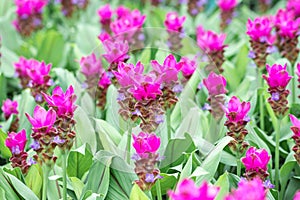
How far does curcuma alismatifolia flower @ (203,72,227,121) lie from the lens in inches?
110

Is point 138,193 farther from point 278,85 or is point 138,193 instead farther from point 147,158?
point 278,85

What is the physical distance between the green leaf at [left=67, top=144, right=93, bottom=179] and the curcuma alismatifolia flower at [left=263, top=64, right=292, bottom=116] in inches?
32.6

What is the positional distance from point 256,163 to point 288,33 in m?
1.21

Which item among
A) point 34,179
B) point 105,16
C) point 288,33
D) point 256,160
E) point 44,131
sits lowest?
point 34,179

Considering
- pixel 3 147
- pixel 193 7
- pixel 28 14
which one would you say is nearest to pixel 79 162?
pixel 3 147

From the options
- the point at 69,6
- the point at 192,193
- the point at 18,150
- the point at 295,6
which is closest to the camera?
the point at 192,193

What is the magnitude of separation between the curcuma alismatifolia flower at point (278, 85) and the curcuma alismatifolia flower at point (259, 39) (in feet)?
1.57

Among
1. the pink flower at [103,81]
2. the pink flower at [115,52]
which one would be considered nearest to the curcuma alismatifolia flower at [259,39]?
the pink flower at [115,52]

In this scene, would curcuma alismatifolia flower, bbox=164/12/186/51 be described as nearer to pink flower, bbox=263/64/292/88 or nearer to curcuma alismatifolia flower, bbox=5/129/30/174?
pink flower, bbox=263/64/292/88

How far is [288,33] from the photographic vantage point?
10.8 feet

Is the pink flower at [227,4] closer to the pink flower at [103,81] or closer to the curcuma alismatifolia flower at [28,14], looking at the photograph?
the curcuma alismatifolia flower at [28,14]

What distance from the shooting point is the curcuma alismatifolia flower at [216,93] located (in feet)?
9.15

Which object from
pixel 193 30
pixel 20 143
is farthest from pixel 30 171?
pixel 193 30

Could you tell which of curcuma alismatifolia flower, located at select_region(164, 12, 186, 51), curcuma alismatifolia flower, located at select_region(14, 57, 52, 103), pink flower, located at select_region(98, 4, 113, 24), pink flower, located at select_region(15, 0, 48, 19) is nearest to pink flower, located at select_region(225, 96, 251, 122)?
curcuma alismatifolia flower, located at select_region(14, 57, 52, 103)
